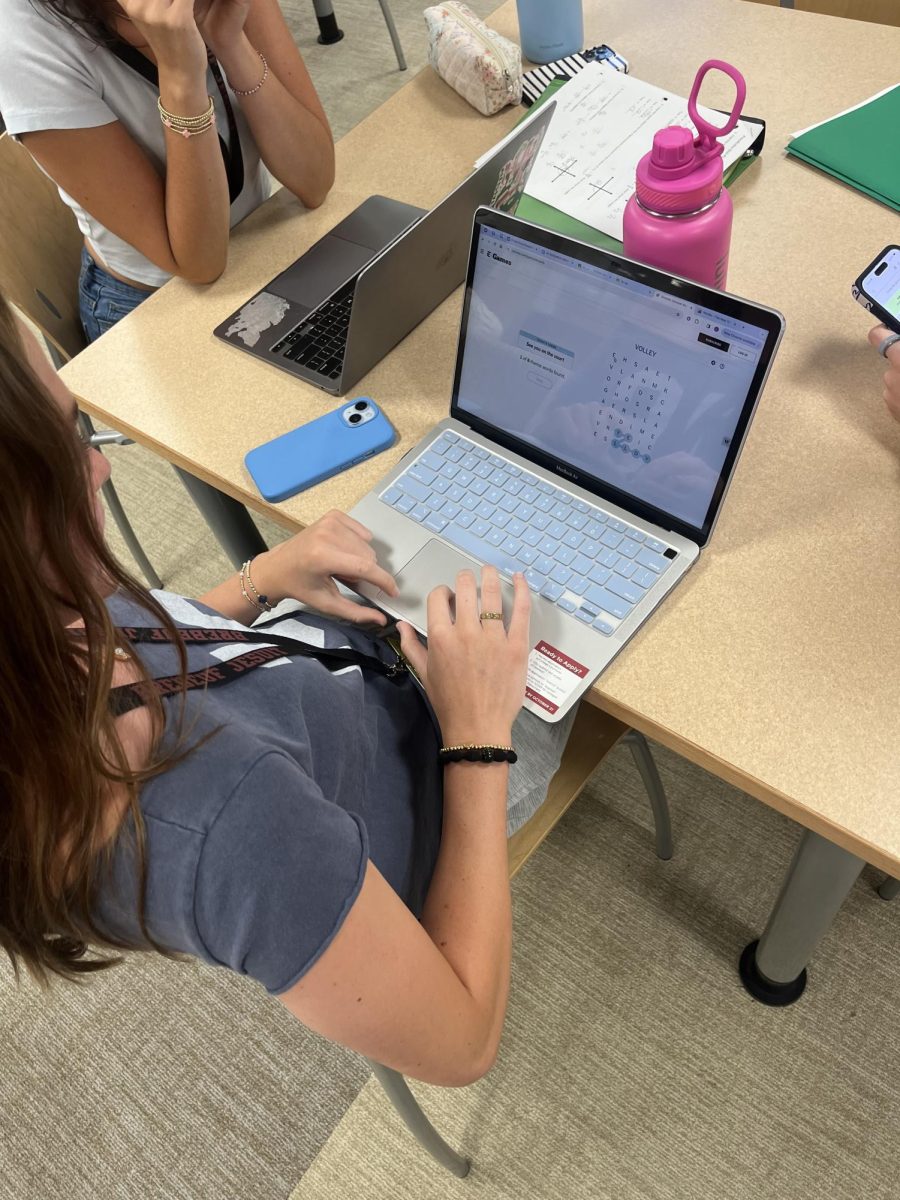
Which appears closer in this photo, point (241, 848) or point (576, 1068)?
point (241, 848)

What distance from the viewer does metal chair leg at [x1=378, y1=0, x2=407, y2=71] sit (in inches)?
105

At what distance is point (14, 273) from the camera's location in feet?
4.23

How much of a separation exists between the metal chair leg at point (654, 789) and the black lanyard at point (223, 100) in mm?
905

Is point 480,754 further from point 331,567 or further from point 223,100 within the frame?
point 223,100

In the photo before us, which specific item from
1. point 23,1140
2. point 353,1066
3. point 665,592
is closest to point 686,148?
point 665,592

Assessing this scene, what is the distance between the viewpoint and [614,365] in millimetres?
798

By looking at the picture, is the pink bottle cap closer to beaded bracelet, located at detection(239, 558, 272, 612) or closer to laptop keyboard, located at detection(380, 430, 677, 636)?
laptop keyboard, located at detection(380, 430, 677, 636)

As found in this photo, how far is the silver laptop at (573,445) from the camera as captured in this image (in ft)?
2.46

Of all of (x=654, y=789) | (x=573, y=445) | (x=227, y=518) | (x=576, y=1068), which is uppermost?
(x=573, y=445)

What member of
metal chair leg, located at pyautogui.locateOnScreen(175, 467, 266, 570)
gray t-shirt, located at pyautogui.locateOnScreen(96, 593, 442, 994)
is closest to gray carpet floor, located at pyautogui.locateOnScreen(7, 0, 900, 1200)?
metal chair leg, located at pyautogui.locateOnScreen(175, 467, 266, 570)

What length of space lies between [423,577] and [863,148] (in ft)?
2.65

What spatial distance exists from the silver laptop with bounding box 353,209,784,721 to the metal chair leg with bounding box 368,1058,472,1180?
1.31 ft

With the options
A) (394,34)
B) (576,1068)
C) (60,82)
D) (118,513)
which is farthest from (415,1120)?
(394,34)

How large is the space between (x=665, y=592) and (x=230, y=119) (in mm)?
939
